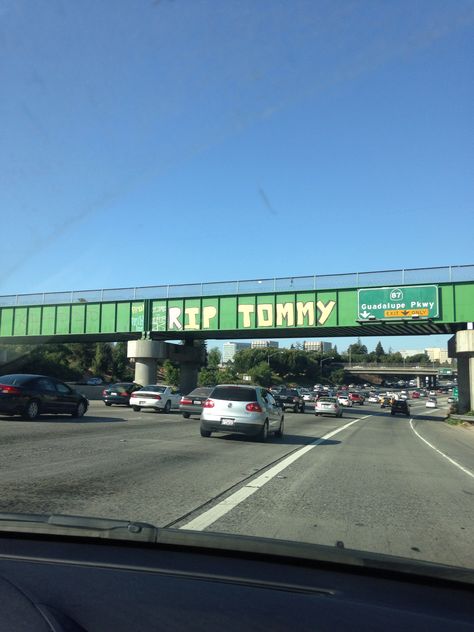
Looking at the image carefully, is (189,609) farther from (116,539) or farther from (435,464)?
(435,464)

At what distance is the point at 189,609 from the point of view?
8.75 feet

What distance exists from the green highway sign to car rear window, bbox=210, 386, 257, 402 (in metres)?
20.2

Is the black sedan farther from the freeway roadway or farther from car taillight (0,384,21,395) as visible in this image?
the freeway roadway

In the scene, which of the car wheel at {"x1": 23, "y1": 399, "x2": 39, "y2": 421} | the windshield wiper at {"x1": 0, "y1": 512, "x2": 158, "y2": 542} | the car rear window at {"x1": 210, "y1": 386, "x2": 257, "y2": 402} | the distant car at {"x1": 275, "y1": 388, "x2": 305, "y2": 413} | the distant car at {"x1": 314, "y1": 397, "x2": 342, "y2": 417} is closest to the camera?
the windshield wiper at {"x1": 0, "y1": 512, "x2": 158, "y2": 542}

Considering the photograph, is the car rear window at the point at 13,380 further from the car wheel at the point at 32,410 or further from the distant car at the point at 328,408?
the distant car at the point at 328,408

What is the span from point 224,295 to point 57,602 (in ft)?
123

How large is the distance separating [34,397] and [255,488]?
1218cm

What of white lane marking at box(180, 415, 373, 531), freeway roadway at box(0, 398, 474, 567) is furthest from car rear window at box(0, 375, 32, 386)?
white lane marking at box(180, 415, 373, 531)

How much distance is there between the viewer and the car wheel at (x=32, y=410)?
18.5 metres

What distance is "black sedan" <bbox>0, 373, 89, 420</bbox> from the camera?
1795 cm

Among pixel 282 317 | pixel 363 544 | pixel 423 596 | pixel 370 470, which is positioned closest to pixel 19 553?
pixel 423 596

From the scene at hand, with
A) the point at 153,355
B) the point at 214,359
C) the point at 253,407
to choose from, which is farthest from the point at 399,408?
the point at 214,359

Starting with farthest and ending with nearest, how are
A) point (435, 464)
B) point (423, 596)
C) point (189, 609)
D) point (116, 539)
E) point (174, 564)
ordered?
point (435, 464)
point (116, 539)
point (174, 564)
point (423, 596)
point (189, 609)

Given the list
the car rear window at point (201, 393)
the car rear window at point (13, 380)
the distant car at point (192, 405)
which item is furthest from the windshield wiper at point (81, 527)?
the car rear window at point (201, 393)
